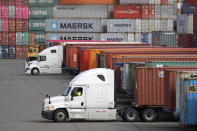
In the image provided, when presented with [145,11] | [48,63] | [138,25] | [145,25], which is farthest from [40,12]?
[48,63]

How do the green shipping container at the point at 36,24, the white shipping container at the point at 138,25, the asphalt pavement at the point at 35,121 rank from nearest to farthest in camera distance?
the asphalt pavement at the point at 35,121 → the white shipping container at the point at 138,25 → the green shipping container at the point at 36,24

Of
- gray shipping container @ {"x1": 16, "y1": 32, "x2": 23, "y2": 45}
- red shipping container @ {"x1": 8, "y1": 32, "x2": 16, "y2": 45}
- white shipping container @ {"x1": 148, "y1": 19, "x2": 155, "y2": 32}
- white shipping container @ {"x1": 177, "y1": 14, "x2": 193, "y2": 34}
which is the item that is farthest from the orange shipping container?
white shipping container @ {"x1": 177, "y1": 14, "x2": 193, "y2": 34}

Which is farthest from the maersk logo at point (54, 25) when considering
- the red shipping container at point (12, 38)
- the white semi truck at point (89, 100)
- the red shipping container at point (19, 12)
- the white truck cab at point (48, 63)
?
the white semi truck at point (89, 100)

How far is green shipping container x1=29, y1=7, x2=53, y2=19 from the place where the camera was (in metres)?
105

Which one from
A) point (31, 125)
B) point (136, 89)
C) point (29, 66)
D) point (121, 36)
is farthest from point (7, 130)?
point (121, 36)

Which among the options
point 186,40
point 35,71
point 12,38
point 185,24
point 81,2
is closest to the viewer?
point 35,71

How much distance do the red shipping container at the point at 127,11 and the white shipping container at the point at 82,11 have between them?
2.02 metres

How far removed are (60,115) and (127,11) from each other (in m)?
75.4

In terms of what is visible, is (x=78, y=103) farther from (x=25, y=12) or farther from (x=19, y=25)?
(x=19, y=25)

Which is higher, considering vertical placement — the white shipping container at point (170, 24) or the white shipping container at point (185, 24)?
the white shipping container at point (170, 24)

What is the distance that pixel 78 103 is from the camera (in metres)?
30.1

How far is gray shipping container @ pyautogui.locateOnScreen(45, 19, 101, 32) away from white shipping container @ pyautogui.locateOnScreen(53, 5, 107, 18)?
112 cm

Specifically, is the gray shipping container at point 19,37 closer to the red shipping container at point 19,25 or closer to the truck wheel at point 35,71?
the red shipping container at point 19,25

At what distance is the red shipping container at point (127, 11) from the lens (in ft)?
340
